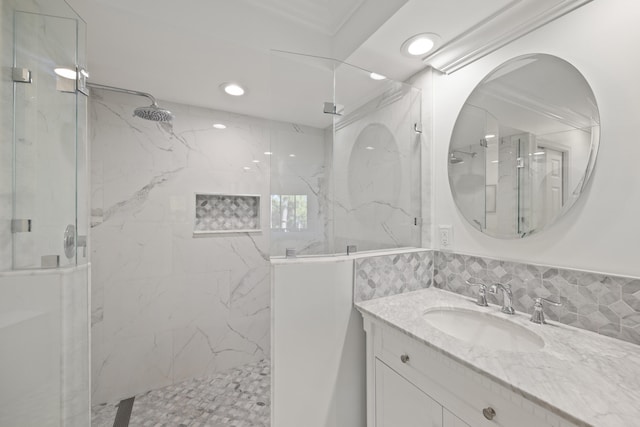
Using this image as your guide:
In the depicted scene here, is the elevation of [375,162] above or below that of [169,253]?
above

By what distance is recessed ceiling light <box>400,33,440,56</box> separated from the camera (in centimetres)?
127

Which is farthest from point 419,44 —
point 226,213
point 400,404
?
point 226,213

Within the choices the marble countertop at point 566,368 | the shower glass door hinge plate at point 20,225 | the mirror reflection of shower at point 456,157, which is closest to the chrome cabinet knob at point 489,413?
the marble countertop at point 566,368

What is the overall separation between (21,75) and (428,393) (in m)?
2.04

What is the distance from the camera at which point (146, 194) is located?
76.2 inches

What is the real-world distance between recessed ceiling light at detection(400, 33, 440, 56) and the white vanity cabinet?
1.44 metres

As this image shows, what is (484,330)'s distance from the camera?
3.73 ft

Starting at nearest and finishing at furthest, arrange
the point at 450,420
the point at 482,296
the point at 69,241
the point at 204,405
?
the point at 450,420 → the point at 69,241 → the point at 482,296 → the point at 204,405

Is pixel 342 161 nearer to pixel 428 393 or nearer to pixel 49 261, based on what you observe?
pixel 428 393

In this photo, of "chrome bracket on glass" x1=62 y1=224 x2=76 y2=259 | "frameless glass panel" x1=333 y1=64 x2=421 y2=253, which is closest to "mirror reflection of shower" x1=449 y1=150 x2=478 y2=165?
"frameless glass panel" x1=333 y1=64 x2=421 y2=253

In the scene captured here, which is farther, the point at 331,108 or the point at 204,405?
the point at 204,405

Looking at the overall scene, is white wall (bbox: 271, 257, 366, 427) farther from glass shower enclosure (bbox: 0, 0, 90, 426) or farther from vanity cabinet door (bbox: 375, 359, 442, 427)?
glass shower enclosure (bbox: 0, 0, 90, 426)

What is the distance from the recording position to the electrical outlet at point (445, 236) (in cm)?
147

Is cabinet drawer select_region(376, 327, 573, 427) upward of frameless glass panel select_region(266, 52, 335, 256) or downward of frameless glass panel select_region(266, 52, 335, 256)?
downward
